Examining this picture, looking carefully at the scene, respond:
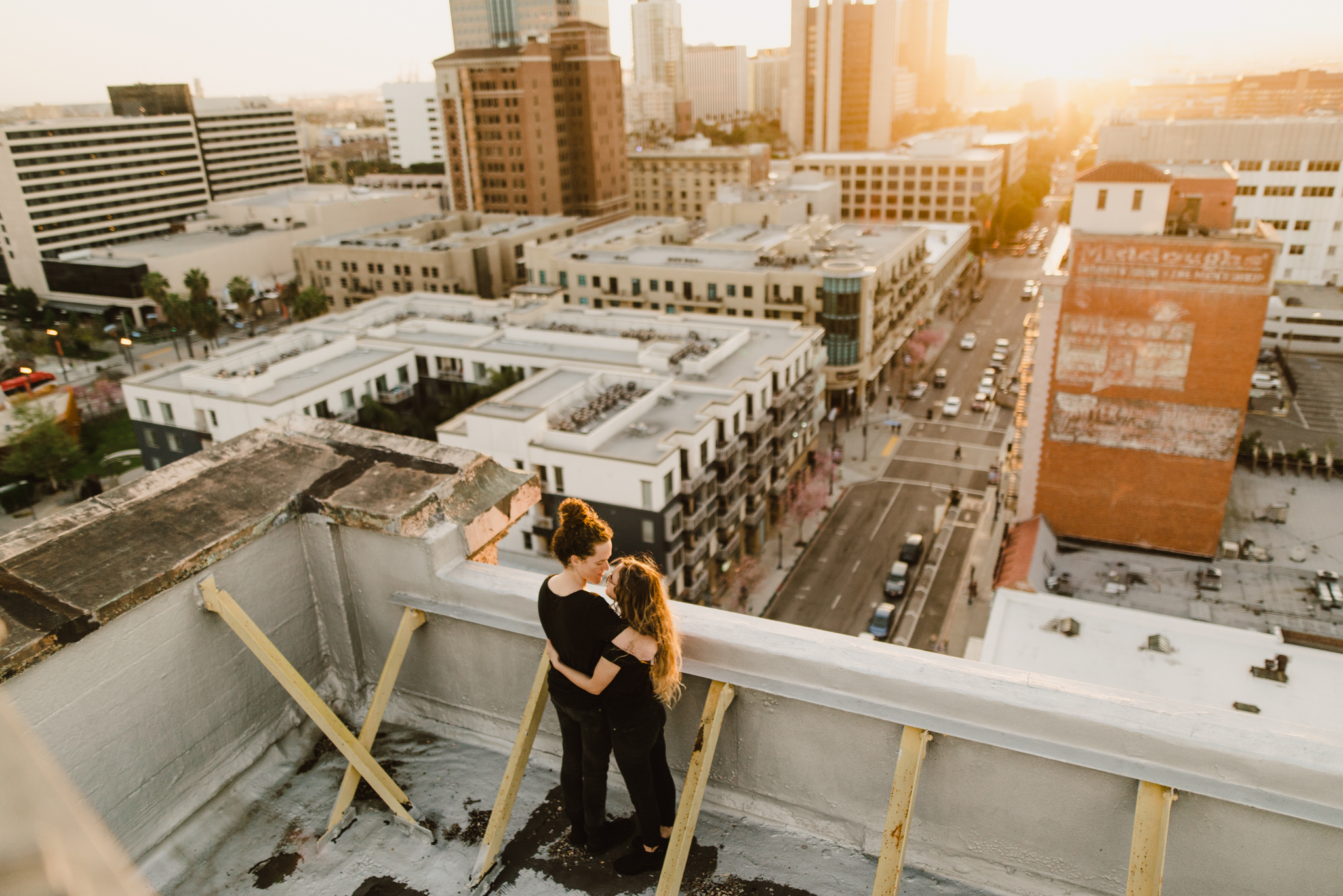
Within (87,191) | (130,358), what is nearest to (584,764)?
(130,358)

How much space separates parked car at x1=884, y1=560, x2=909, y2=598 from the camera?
38.9 m

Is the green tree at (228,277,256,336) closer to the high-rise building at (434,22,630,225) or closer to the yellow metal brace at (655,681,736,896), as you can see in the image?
the high-rise building at (434,22,630,225)

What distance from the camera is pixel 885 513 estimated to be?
46.9 m

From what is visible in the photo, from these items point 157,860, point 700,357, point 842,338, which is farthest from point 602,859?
point 842,338

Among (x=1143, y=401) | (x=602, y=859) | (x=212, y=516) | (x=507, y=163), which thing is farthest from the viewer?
(x=507, y=163)

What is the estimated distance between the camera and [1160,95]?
15150 centimetres

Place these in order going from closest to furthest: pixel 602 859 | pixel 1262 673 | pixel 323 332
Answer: pixel 602 859, pixel 1262 673, pixel 323 332

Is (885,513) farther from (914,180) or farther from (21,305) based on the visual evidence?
(21,305)

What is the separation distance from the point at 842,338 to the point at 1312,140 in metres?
45.4

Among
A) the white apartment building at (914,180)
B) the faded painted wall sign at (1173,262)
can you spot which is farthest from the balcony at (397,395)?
the white apartment building at (914,180)

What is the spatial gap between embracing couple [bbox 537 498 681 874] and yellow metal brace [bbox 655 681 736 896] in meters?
0.24

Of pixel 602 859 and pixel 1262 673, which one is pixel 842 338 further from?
pixel 602 859

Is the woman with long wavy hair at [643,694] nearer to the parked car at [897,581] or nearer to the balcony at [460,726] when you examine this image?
the balcony at [460,726]

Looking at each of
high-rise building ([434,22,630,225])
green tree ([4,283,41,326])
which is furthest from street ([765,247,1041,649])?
green tree ([4,283,41,326])
